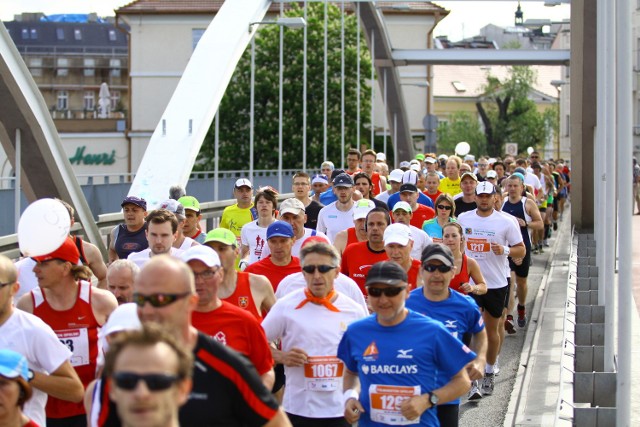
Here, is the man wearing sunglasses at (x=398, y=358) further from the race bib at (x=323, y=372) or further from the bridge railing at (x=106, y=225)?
the bridge railing at (x=106, y=225)

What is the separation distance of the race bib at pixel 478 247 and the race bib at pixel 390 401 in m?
6.39

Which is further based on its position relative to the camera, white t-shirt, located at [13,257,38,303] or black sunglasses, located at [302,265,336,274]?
white t-shirt, located at [13,257,38,303]

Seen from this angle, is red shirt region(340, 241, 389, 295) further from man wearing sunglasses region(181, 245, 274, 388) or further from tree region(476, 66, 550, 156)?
tree region(476, 66, 550, 156)

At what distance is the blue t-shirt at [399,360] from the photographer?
627 cm

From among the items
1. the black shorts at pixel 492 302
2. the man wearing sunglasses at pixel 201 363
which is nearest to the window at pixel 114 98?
the black shorts at pixel 492 302

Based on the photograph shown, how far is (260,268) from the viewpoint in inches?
360

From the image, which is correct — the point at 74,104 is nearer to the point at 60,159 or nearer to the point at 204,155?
the point at 204,155

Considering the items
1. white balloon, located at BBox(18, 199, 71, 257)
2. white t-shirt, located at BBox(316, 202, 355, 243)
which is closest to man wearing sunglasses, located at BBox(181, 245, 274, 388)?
white balloon, located at BBox(18, 199, 71, 257)

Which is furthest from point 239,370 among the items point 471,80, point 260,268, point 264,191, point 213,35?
point 471,80

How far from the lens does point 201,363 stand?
4.54 m

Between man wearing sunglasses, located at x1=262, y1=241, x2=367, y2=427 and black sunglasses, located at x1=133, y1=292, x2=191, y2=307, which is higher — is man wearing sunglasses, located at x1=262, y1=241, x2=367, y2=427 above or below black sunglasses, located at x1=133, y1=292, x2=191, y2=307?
below

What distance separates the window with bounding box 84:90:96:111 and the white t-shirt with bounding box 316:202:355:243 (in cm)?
10017

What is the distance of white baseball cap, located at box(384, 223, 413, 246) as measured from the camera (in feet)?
29.5

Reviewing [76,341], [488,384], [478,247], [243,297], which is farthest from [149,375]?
[478,247]
